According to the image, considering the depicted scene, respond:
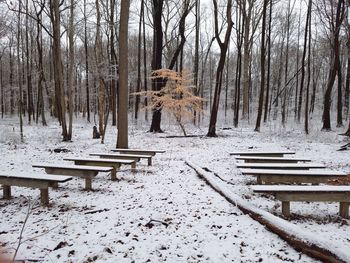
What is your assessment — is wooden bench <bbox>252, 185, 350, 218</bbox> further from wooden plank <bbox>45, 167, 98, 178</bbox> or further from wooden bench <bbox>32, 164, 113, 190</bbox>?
wooden plank <bbox>45, 167, 98, 178</bbox>

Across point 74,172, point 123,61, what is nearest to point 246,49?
point 123,61

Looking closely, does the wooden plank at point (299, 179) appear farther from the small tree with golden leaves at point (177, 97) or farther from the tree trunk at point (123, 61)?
the small tree with golden leaves at point (177, 97)

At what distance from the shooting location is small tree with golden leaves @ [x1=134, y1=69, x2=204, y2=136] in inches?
538

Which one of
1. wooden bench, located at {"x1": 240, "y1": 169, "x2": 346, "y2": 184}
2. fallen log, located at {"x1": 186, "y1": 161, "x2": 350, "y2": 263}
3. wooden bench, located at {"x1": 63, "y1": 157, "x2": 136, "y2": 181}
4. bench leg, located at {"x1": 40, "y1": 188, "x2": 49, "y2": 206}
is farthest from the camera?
wooden bench, located at {"x1": 63, "y1": 157, "x2": 136, "y2": 181}

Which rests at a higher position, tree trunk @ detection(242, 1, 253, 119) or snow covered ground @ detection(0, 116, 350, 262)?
tree trunk @ detection(242, 1, 253, 119)

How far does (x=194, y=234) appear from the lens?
3736 millimetres

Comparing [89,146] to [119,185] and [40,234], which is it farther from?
[40,234]

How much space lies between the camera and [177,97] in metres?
14.5

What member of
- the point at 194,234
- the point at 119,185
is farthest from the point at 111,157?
the point at 194,234

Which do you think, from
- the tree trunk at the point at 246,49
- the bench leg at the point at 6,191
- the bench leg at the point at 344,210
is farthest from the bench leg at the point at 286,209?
the tree trunk at the point at 246,49

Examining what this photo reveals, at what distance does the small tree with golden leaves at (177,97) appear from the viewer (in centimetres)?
1367

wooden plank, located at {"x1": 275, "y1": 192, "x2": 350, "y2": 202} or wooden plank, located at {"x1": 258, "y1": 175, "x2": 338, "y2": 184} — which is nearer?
wooden plank, located at {"x1": 275, "y1": 192, "x2": 350, "y2": 202}

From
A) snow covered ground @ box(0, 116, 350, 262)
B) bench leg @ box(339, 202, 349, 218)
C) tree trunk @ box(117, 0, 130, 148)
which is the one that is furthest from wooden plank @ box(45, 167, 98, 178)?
bench leg @ box(339, 202, 349, 218)

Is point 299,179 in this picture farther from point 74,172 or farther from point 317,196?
point 74,172
